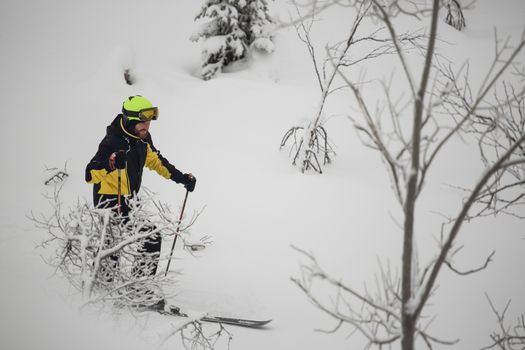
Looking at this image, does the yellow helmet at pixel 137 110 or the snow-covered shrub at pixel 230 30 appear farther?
the snow-covered shrub at pixel 230 30

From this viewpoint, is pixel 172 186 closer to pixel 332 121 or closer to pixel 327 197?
pixel 327 197

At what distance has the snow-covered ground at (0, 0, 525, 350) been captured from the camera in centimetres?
362

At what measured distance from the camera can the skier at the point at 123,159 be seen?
143 inches

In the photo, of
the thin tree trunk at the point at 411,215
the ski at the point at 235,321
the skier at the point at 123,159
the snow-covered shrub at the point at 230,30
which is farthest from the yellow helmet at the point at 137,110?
the snow-covered shrub at the point at 230,30

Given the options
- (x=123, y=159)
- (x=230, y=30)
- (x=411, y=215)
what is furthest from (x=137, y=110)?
(x=230, y=30)

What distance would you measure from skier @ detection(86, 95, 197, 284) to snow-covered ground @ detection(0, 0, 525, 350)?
2.88 feet

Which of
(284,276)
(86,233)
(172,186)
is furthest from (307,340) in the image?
(172,186)

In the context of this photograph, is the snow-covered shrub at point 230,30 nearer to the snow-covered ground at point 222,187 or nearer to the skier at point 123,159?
the snow-covered ground at point 222,187

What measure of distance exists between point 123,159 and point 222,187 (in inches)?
121

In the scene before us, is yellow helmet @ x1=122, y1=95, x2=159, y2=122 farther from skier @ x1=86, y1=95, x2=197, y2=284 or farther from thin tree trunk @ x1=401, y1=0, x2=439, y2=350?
thin tree trunk @ x1=401, y1=0, x2=439, y2=350

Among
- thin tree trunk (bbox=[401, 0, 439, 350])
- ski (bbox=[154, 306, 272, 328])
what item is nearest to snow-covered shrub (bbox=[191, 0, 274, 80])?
ski (bbox=[154, 306, 272, 328])

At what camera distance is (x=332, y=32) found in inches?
494

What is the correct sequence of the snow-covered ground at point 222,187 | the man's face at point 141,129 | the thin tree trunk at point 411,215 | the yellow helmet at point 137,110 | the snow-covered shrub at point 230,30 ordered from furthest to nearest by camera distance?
the snow-covered shrub at point 230,30, the man's face at point 141,129, the yellow helmet at point 137,110, the snow-covered ground at point 222,187, the thin tree trunk at point 411,215

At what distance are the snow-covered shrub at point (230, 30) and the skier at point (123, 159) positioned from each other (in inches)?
248
